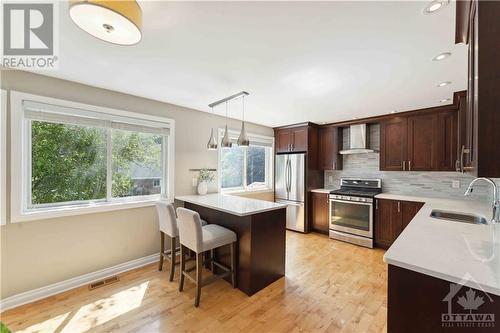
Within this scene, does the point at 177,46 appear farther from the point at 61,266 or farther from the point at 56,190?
the point at 61,266

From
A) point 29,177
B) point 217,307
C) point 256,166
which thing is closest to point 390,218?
point 256,166

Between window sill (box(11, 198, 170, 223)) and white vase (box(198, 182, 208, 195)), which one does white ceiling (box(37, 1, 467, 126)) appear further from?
window sill (box(11, 198, 170, 223))

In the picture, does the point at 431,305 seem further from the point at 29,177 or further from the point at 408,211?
the point at 29,177

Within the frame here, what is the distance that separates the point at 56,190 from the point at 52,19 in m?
1.89

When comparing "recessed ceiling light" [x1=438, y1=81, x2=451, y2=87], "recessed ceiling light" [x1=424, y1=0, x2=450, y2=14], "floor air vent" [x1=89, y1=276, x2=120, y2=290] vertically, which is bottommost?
"floor air vent" [x1=89, y1=276, x2=120, y2=290]

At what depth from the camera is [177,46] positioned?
1781mm

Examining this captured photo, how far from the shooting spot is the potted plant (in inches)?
144

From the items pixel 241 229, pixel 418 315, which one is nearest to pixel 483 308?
pixel 418 315

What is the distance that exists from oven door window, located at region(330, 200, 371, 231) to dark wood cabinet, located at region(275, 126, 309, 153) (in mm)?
1375

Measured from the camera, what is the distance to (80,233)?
2.55 metres

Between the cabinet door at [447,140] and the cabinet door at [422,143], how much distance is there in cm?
5

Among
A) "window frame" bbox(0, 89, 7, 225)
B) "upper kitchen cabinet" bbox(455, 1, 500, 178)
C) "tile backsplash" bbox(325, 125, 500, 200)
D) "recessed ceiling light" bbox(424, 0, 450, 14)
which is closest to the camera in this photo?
"upper kitchen cabinet" bbox(455, 1, 500, 178)

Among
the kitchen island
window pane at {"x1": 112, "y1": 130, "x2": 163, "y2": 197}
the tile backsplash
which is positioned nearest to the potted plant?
window pane at {"x1": 112, "y1": 130, "x2": 163, "y2": 197}

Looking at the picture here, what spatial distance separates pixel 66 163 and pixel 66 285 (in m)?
1.41
